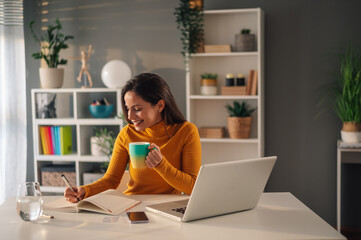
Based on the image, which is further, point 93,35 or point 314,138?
point 93,35

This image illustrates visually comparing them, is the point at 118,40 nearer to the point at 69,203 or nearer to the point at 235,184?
the point at 69,203

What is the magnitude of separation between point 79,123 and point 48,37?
0.92 meters

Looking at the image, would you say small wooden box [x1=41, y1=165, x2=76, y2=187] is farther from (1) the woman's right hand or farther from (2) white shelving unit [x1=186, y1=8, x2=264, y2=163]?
(1) the woman's right hand

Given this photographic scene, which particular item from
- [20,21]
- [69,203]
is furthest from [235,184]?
[20,21]

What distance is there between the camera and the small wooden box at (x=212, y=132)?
3.86 metres

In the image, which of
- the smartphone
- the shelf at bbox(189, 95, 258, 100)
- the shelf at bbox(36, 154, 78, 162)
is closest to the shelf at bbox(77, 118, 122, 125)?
the shelf at bbox(36, 154, 78, 162)

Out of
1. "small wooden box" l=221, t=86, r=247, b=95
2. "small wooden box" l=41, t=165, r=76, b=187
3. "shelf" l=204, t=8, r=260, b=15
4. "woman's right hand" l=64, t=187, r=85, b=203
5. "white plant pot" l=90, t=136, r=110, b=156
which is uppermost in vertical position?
"shelf" l=204, t=8, r=260, b=15

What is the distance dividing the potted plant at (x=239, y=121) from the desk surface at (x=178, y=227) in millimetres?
2014

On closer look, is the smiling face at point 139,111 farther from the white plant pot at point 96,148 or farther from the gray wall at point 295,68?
the gray wall at point 295,68

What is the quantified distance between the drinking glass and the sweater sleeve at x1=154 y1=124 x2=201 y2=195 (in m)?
0.57

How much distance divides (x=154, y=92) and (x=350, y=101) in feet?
6.55

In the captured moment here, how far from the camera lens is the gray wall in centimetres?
387

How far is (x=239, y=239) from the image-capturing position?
1.42 meters

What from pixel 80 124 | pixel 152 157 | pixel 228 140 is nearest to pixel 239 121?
pixel 228 140
